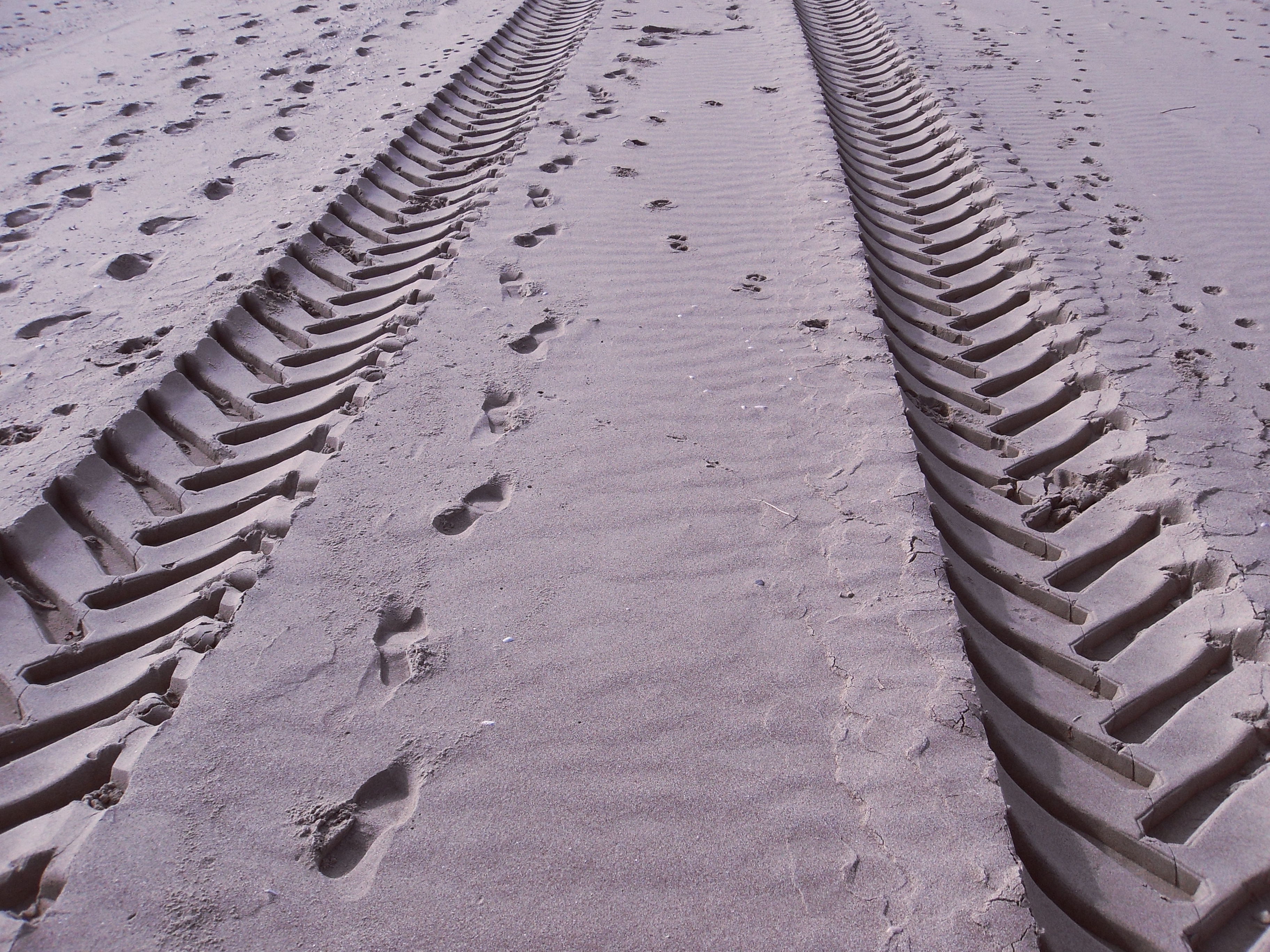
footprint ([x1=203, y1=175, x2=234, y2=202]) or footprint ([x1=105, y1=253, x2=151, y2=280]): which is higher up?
footprint ([x1=203, y1=175, x2=234, y2=202])

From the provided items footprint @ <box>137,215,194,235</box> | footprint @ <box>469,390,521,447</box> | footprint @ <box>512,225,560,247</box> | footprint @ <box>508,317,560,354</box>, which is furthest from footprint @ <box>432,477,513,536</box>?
footprint @ <box>137,215,194,235</box>

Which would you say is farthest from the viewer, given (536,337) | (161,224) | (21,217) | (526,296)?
(21,217)

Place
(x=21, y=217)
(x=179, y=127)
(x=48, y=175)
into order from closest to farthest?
(x=21, y=217), (x=48, y=175), (x=179, y=127)

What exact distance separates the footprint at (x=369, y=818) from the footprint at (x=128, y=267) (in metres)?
3.09

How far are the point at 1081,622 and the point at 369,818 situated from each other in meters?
1.88

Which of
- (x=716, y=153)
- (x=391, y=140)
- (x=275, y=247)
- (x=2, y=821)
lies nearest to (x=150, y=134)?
(x=391, y=140)

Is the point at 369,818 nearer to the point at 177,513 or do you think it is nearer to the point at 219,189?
the point at 177,513

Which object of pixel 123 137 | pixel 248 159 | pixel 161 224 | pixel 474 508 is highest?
pixel 123 137

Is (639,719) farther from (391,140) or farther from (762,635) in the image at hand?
(391,140)

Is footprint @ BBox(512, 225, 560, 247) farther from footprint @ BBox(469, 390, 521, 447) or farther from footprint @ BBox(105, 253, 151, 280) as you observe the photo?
footprint @ BBox(105, 253, 151, 280)

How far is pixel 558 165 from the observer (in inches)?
183

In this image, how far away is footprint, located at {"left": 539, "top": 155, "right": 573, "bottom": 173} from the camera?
459cm

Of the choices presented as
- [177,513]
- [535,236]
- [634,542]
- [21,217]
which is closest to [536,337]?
[535,236]

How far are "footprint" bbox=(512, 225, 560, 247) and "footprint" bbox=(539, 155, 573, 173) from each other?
2.39 ft
